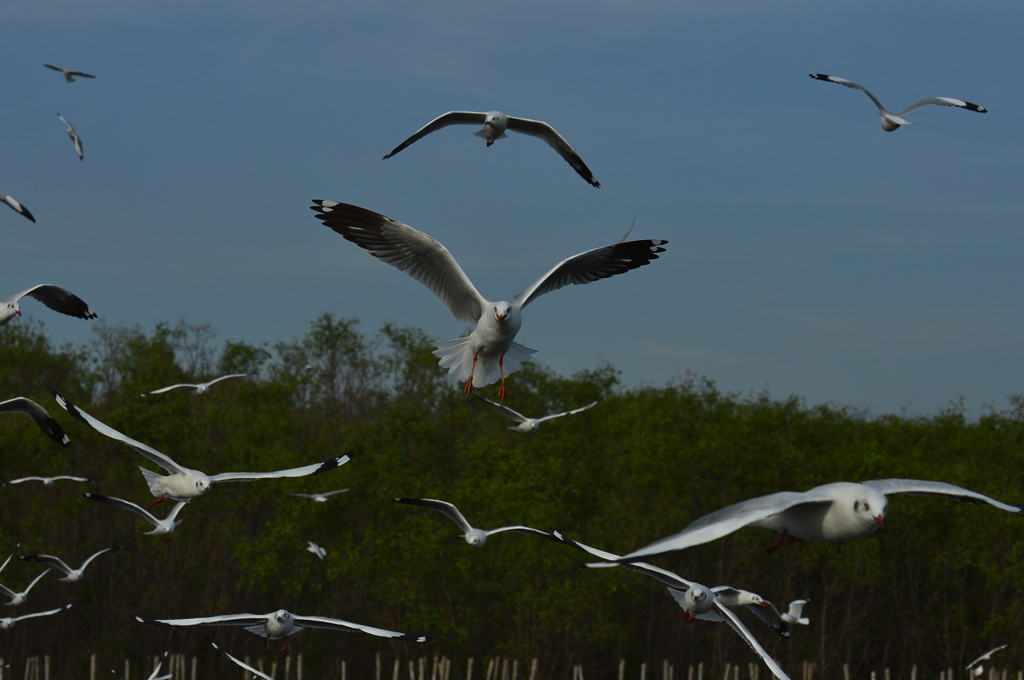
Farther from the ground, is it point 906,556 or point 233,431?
point 233,431

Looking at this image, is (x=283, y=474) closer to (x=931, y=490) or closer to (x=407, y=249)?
(x=407, y=249)

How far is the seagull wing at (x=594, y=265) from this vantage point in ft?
50.9

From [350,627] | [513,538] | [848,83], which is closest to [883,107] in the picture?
[848,83]

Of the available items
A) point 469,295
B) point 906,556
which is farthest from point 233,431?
point 469,295

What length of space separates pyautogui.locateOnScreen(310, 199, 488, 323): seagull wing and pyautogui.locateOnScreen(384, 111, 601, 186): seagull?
95 centimetres

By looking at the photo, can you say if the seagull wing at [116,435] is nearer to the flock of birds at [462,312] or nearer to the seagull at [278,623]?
the flock of birds at [462,312]

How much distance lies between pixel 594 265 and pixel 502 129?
2194 mm

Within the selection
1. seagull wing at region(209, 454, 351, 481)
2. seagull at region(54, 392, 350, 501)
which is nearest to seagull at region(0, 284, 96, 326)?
seagull at region(54, 392, 350, 501)

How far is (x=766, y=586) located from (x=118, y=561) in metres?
21.1

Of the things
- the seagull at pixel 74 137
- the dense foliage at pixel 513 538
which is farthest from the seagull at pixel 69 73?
the dense foliage at pixel 513 538

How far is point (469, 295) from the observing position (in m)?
15.6

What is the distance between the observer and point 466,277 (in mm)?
15258

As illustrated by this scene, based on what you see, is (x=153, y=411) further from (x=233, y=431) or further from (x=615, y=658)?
(x=615, y=658)

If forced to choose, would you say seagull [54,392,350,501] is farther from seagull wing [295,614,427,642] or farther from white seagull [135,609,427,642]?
seagull wing [295,614,427,642]
